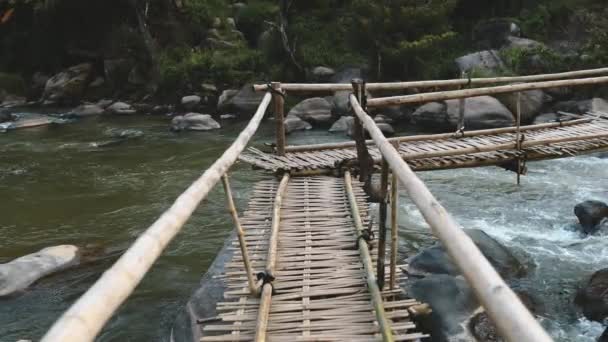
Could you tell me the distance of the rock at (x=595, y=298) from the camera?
14.2ft

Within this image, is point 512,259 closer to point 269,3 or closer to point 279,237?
point 279,237

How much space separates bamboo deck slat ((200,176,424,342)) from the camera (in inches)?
103

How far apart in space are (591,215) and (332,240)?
13.1 ft

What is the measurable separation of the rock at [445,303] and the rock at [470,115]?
23.5 ft

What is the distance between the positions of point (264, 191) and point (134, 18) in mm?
18379

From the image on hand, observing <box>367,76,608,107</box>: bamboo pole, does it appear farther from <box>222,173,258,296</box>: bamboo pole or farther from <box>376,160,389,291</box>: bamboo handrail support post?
<box>222,173,258,296</box>: bamboo pole

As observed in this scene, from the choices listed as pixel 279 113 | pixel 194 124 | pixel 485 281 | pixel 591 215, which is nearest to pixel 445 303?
pixel 279 113

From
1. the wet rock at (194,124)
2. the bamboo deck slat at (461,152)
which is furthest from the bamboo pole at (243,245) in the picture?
the wet rock at (194,124)

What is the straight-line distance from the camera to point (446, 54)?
15.9m

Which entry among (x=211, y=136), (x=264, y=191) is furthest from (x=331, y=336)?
(x=211, y=136)

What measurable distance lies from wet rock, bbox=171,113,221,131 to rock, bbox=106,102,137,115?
3834 mm

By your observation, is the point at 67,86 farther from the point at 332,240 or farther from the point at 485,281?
the point at 485,281

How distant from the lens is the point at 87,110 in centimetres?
1725

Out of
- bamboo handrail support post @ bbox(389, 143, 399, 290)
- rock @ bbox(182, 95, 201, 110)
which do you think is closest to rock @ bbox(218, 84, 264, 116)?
rock @ bbox(182, 95, 201, 110)
